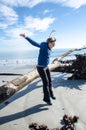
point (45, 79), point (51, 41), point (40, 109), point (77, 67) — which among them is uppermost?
point (51, 41)

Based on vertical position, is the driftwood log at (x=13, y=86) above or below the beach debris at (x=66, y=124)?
above

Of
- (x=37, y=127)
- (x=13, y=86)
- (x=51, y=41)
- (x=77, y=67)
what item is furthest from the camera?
(x=77, y=67)

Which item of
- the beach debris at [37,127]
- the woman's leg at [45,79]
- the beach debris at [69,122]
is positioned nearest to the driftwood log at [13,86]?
the woman's leg at [45,79]

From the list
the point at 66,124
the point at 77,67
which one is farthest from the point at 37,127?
the point at 77,67

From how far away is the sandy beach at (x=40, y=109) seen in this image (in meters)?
5.33

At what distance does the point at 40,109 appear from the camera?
21.0ft

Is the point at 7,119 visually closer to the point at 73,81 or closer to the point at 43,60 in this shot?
the point at 43,60

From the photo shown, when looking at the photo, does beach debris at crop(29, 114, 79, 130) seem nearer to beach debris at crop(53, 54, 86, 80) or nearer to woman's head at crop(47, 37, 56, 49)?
woman's head at crop(47, 37, 56, 49)

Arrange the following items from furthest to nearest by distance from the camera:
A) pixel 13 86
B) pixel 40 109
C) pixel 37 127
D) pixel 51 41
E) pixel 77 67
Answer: pixel 77 67
pixel 51 41
pixel 40 109
pixel 13 86
pixel 37 127

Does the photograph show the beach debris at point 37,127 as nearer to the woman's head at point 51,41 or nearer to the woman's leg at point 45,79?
the woman's leg at point 45,79

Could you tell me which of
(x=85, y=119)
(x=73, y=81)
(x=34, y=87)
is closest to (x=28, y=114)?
(x=85, y=119)

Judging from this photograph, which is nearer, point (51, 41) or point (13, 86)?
point (13, 86)

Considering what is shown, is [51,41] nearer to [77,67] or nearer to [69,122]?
[69,122]

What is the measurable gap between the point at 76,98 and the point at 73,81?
2.97 meters
